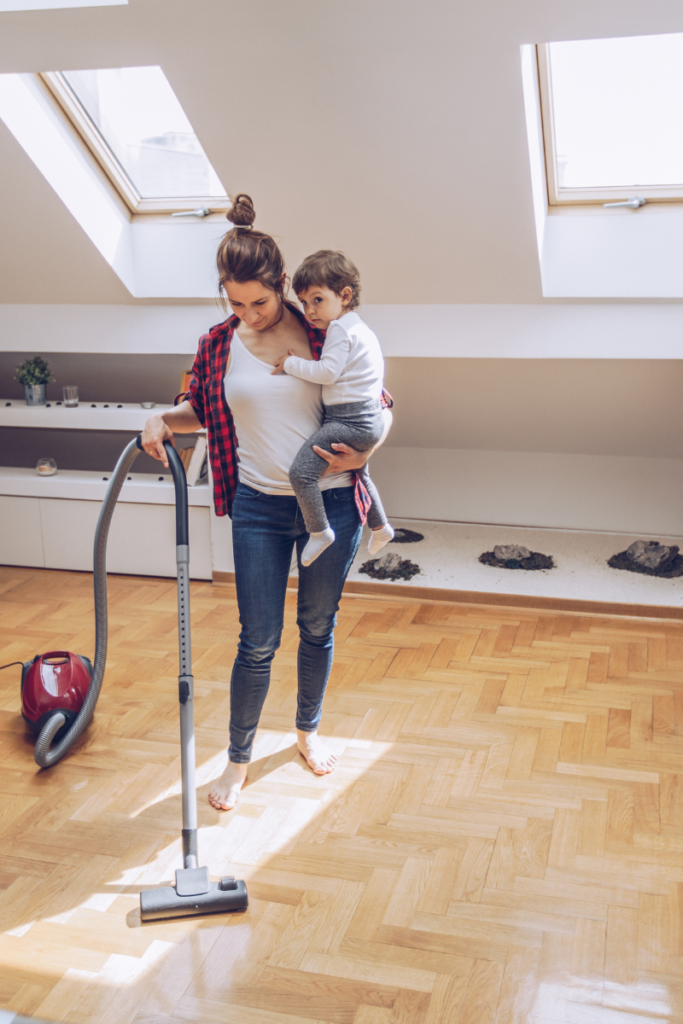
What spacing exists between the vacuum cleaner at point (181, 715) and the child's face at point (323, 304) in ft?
1.39

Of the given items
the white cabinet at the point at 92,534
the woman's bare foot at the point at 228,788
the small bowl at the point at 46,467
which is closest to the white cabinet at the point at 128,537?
the white cabinet at the point at 92,534

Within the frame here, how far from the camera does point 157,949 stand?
1.60m

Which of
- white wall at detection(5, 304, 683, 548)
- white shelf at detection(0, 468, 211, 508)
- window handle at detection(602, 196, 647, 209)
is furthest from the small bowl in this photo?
window handle at detection(602, 196, 647, 209)

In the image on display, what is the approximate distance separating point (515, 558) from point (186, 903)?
8.50ft

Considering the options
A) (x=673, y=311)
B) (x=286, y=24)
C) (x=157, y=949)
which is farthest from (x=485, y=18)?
(x=157, y=949)

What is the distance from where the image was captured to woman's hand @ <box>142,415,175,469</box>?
1785 mm

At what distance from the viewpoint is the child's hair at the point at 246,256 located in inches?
65.5

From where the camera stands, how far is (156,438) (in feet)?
5.87

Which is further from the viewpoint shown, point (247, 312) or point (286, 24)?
point (286, 24)

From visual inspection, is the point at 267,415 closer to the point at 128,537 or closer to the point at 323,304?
the point at 323,304

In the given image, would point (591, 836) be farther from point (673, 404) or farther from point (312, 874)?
point (673, 404)

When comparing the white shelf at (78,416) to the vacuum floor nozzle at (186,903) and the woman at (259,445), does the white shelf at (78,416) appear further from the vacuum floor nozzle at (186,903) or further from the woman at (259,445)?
the vacuum floor nozzle at (186,903)

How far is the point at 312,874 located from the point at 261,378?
1069 millimetres

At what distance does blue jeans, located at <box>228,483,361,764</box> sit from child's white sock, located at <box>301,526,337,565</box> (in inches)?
1.9
